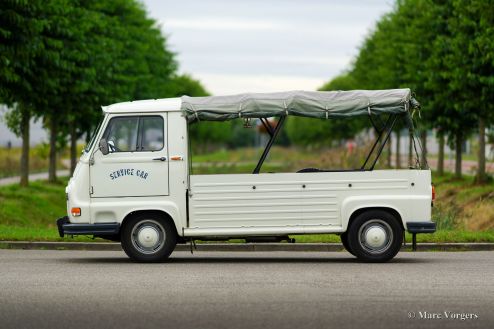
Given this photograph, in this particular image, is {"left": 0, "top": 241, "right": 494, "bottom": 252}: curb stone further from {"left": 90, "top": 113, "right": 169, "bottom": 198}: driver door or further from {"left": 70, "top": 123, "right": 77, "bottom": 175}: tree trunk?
{"left": 70, "top": 123, "right": 77, "bottom": 175}: tree trunk

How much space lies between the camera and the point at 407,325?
32.4ft

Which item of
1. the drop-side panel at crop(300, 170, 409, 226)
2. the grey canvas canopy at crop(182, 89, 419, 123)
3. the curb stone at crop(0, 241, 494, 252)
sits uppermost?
the grey canvas canopy at crop(182, 89, 419, 123)

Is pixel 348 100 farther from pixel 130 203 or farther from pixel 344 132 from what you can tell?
pixel 344 132

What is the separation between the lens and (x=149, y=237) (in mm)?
15719

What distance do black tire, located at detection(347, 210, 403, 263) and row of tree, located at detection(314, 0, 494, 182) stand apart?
1301cm

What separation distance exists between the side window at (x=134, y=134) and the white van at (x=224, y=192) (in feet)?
0.05

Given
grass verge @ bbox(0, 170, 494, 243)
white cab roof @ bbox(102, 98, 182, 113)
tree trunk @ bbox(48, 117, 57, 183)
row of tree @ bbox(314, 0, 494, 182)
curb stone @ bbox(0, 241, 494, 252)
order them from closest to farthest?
white cab roof @ bbox(102, 98, 182, 113) → curb stone @ bbox(0, 241, 494, 252) → grass verge @ bbox(0, 170, 494, 243) → row of tree @ bbox(314, 0, 494, 182) → tree trunk @ bbox(48, 117, 57, 183)

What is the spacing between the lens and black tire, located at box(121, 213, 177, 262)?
15688mm

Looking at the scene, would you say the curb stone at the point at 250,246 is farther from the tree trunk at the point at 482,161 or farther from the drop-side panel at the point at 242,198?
the tree trunk at the point at 482,161

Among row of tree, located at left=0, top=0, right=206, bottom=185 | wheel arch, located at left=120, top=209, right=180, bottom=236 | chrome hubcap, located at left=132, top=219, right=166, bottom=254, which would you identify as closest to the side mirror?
wheel arch, located at left=120, top=209, right=180, bottom=236

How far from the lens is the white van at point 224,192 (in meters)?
15.6

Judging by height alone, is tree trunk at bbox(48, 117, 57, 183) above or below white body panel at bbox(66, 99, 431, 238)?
above

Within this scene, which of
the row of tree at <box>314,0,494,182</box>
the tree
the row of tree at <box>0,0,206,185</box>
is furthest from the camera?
the row of tree at <box>314,0,494,182</box>

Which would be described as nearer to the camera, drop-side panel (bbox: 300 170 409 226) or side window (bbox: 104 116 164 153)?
drop-side panel (bbox: 300 170 409 226)
